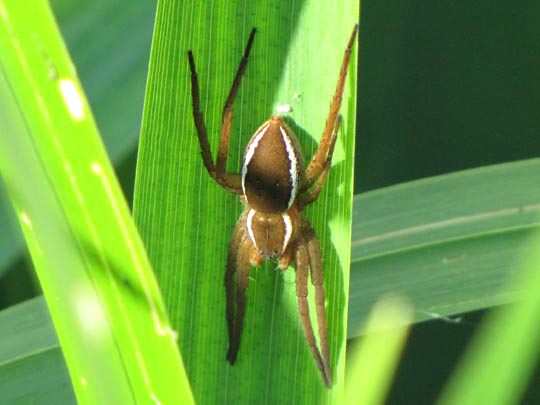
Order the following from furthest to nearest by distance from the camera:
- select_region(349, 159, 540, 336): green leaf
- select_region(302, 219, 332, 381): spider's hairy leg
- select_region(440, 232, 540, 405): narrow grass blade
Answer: select_region(349, 159, 540, 336): green leaf → select_region(302, 219, 332, 381): spider's hairy leg → select_region(440, 232, 540, 405): narrow grass blade

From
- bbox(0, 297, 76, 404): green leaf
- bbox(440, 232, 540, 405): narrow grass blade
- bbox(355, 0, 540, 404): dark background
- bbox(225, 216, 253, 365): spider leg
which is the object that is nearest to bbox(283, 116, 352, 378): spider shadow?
bbox(225, 216, 253, 365): spider leg

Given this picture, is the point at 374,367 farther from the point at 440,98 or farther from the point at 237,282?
the point at 440,98

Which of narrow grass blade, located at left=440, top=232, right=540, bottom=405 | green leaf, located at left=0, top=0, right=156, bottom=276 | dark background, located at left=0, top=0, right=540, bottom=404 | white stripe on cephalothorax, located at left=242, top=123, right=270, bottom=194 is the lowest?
dark background, located at left=0, top=0, right=540, bottom=404

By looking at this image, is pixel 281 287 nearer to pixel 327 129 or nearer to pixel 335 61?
pixel 327 129

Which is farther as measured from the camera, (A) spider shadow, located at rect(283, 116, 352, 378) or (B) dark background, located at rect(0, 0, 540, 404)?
(B) dark background, located at rect(0, 0, 540, 404)

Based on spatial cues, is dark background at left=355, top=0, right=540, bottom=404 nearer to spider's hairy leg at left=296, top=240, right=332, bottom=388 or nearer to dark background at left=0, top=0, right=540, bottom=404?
dark background at left=0, top=0, right=540, bottom=404

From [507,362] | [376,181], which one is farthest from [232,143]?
[376,181]
